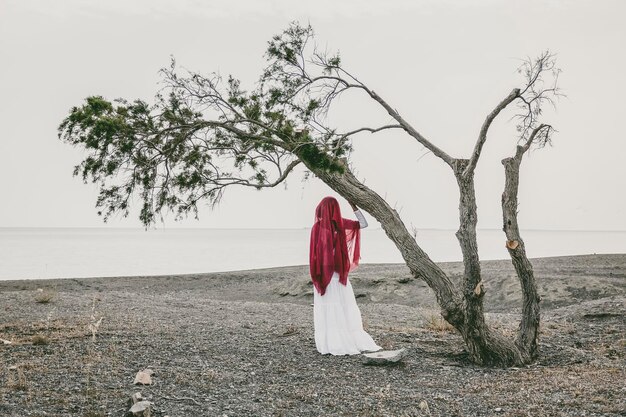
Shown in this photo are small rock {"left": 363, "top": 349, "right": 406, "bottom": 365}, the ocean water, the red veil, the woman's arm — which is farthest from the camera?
the ocean water

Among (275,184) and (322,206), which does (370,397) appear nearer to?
(322,206)

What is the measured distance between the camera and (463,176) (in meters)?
9.23

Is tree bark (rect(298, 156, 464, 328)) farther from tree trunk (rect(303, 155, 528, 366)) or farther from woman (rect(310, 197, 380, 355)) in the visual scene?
woman (rect(310, 197, 380, 355))

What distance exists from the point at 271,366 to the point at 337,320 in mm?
1463

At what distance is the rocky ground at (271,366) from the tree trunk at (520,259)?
0.37m

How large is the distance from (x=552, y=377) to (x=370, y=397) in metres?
2.61

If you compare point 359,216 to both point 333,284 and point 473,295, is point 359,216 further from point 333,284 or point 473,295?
point 473,295

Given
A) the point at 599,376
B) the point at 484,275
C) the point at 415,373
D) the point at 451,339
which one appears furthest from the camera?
the point at 484,275

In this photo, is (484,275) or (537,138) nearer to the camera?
(537,138)

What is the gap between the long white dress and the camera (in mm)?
9633

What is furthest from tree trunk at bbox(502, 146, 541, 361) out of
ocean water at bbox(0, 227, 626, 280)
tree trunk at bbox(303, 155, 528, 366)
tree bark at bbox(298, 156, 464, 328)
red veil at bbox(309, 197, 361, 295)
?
ocean water at bbox(0, 227, 626, 280)

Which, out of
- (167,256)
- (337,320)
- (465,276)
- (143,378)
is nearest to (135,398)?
(143,378)

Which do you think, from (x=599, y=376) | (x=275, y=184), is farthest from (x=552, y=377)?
(x=275, y=184)

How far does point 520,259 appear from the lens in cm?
936
